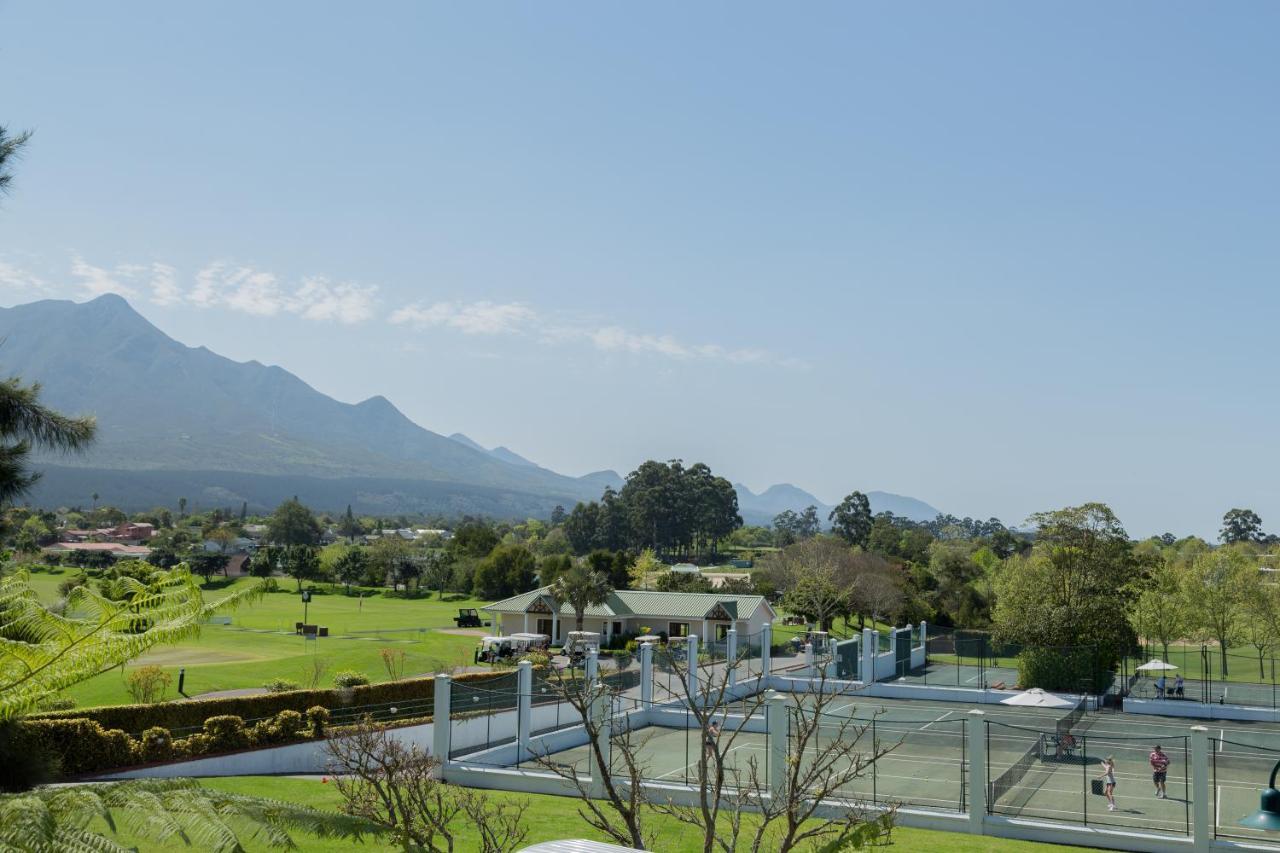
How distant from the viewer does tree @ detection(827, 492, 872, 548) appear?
105562mm

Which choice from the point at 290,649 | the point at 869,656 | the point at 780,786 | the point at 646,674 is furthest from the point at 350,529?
the point at 780,786

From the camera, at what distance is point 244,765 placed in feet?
73.8

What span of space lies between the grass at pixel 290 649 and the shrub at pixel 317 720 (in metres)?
6.38

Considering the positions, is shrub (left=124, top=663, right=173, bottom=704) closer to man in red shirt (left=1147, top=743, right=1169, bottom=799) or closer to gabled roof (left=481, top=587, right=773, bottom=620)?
gabled roof (left=481, top=587, right=773, bottom=620)

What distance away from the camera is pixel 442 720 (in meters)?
24.6

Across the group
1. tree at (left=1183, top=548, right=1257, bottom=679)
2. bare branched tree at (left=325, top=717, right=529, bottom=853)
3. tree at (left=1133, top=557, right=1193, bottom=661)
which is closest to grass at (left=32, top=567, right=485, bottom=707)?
bare branched tree at (left=325, top=717, right=529, bottom=853)

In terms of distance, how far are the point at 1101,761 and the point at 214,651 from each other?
3518 centimetres

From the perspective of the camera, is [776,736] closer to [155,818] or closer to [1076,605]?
[155,818]

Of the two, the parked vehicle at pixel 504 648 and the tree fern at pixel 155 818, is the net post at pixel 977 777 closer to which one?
the tree fern at pixel 155 818

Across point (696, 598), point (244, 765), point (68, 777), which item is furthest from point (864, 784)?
point (696, 598)

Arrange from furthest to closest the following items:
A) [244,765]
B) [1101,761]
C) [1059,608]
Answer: [1059,608] < [1101,761] < [244,765]

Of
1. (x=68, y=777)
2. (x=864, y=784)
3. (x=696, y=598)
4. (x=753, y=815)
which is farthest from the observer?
(x=696, y=598)

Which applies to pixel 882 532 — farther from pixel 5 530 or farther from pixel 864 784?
pixel 5 530

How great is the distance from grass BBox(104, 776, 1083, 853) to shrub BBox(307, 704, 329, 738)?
2.53m
